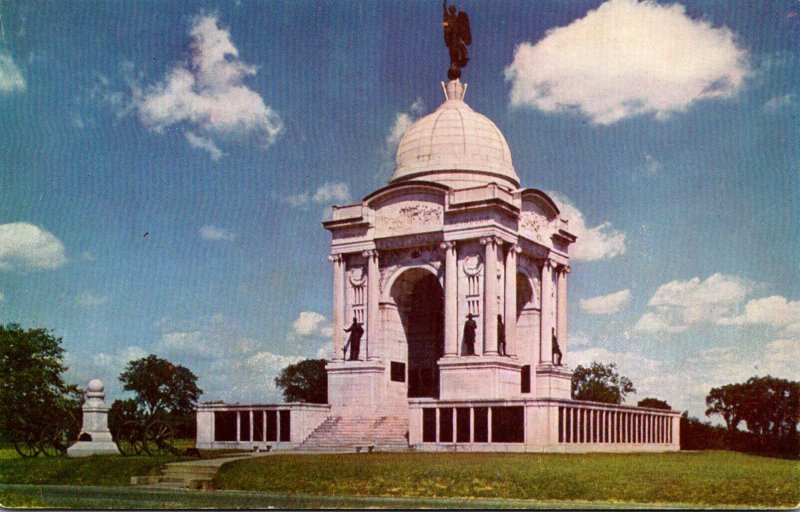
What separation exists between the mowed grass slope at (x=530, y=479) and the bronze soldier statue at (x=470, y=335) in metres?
21.7

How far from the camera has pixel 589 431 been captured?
196ft

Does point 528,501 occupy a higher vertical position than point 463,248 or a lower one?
lower

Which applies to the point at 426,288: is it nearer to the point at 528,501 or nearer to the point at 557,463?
the point at 557,463

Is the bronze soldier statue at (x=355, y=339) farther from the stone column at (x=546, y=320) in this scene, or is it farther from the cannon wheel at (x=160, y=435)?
the cannon wheel at (x=160, y=435)

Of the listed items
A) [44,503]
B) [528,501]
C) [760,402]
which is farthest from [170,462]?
[760,402]

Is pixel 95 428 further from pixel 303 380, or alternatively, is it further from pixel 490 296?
pixel 303 380

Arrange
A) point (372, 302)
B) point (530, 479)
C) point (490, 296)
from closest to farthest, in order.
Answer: point (530, 479)
point (490, 296)
point (372, 302)

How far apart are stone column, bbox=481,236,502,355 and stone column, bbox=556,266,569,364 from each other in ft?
34.1

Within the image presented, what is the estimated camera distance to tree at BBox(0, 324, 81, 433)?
68.8 m

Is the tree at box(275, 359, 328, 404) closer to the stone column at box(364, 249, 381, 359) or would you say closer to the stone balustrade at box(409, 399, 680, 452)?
the stone column at box(364, 249, 381, 359)

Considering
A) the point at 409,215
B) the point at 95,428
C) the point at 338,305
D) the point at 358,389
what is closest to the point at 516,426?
the point at 358,389

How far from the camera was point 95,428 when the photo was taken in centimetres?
5034

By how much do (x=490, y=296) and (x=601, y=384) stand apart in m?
37.2

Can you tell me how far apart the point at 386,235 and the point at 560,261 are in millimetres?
13133
